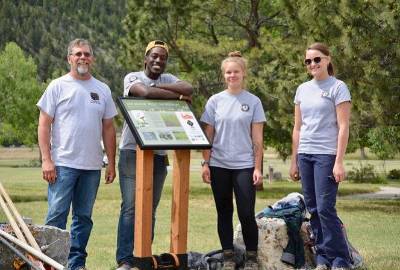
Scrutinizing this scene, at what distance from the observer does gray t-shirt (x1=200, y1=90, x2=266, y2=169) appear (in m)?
6.55

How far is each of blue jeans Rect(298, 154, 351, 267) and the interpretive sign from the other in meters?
1.07

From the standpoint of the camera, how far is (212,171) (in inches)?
262

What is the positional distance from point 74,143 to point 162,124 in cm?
80

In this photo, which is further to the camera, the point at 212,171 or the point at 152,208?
the point at 212,171

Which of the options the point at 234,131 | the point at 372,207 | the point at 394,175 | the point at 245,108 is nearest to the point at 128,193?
the point at 234,131

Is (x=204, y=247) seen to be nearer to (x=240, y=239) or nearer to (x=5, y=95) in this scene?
(x=240, y=239)

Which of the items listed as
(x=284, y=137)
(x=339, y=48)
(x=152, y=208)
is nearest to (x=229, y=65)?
(x=152, y=208)

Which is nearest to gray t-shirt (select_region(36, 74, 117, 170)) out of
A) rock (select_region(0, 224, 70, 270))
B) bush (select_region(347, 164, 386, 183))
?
rock (select_region(0, 224, 70, 270))

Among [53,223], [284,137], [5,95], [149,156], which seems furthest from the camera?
[5,95]

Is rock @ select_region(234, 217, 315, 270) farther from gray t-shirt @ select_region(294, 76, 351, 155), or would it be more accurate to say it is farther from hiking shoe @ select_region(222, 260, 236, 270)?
gray t-shirt @ select_region(294, 76, 351, 155)

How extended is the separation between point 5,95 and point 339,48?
156ft

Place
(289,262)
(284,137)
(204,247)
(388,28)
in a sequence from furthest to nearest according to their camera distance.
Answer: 1. (284,137)
2. (388,28)
3. (204,247)
4. (289,262)

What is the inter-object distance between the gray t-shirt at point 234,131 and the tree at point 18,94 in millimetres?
53302

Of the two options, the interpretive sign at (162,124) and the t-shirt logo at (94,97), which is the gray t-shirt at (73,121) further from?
the interpretive sign at (162,124)
